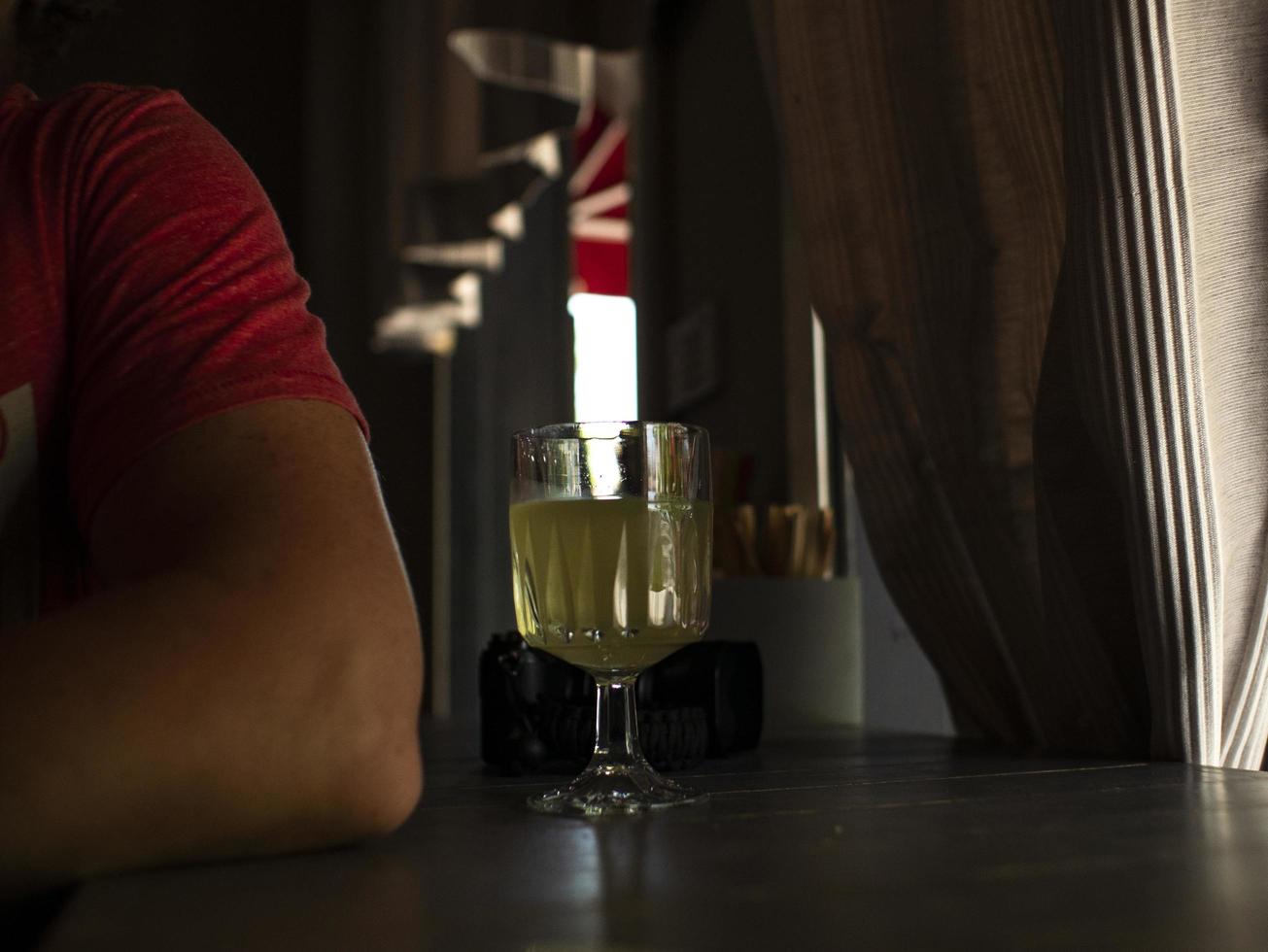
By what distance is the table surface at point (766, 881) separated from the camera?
0.42 meters

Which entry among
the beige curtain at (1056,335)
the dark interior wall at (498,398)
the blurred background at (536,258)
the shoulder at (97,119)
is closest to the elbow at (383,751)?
the shoulder at (97,119)

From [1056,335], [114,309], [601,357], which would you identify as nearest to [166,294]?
[114,309]

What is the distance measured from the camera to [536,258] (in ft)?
13.0

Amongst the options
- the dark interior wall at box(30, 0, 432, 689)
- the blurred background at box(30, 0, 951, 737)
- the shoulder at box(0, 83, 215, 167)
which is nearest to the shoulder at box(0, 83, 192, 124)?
the shoulder at box(0, 83, 215, 167)

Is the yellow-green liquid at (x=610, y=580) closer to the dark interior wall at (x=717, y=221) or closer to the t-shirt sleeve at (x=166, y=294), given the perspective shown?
the t-shirt sleeve at (x=166, y=294)

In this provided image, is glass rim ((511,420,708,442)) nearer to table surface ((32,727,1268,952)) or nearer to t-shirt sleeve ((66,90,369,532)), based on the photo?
t-shirt sleeve ((66,90,369,532))

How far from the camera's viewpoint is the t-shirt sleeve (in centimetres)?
69

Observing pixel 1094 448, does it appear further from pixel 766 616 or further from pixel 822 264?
pixel 766 616

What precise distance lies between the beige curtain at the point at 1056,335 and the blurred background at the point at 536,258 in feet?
0.78

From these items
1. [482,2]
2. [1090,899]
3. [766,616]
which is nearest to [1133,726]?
[766,616]

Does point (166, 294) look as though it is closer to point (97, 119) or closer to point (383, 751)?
point (97, 119)

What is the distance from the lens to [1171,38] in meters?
0.87

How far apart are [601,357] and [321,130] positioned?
1.31 meters

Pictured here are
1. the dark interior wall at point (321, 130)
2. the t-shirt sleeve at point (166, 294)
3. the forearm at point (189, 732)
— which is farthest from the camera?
the dark interior wall at point (321, 130)
